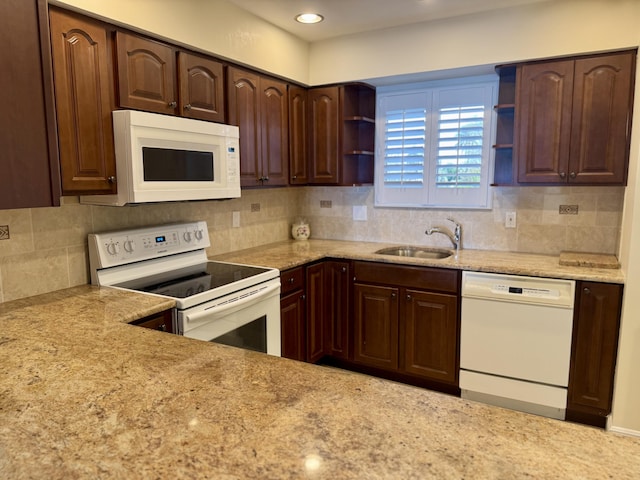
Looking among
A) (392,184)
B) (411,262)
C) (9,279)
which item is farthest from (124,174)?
(392,184)

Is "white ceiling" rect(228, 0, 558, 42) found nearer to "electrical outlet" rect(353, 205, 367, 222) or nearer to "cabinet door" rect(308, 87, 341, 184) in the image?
"cabinet door" rect(308, 87, 341, 184)

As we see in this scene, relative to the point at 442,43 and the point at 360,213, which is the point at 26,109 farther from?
the point at 360,213

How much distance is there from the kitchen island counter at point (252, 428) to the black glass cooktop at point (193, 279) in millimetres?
855

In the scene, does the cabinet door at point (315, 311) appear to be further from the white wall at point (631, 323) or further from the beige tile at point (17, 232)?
the white wall at point (631, 323)

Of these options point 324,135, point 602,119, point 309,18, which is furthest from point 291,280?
point 602,119

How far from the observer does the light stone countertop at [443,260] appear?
246 centimetres

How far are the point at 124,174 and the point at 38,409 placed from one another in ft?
4.17

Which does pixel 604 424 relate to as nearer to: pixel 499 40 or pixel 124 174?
pixel 499 40

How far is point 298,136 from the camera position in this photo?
3311 millimetres

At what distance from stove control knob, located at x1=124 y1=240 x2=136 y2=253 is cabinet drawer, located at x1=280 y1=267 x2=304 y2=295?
867 millimetres

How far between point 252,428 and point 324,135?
8.94 ft

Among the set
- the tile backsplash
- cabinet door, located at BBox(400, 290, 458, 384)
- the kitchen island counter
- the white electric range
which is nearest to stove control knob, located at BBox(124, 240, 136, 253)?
the white electric range

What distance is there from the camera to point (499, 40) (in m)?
2.73

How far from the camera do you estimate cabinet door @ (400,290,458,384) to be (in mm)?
2787
